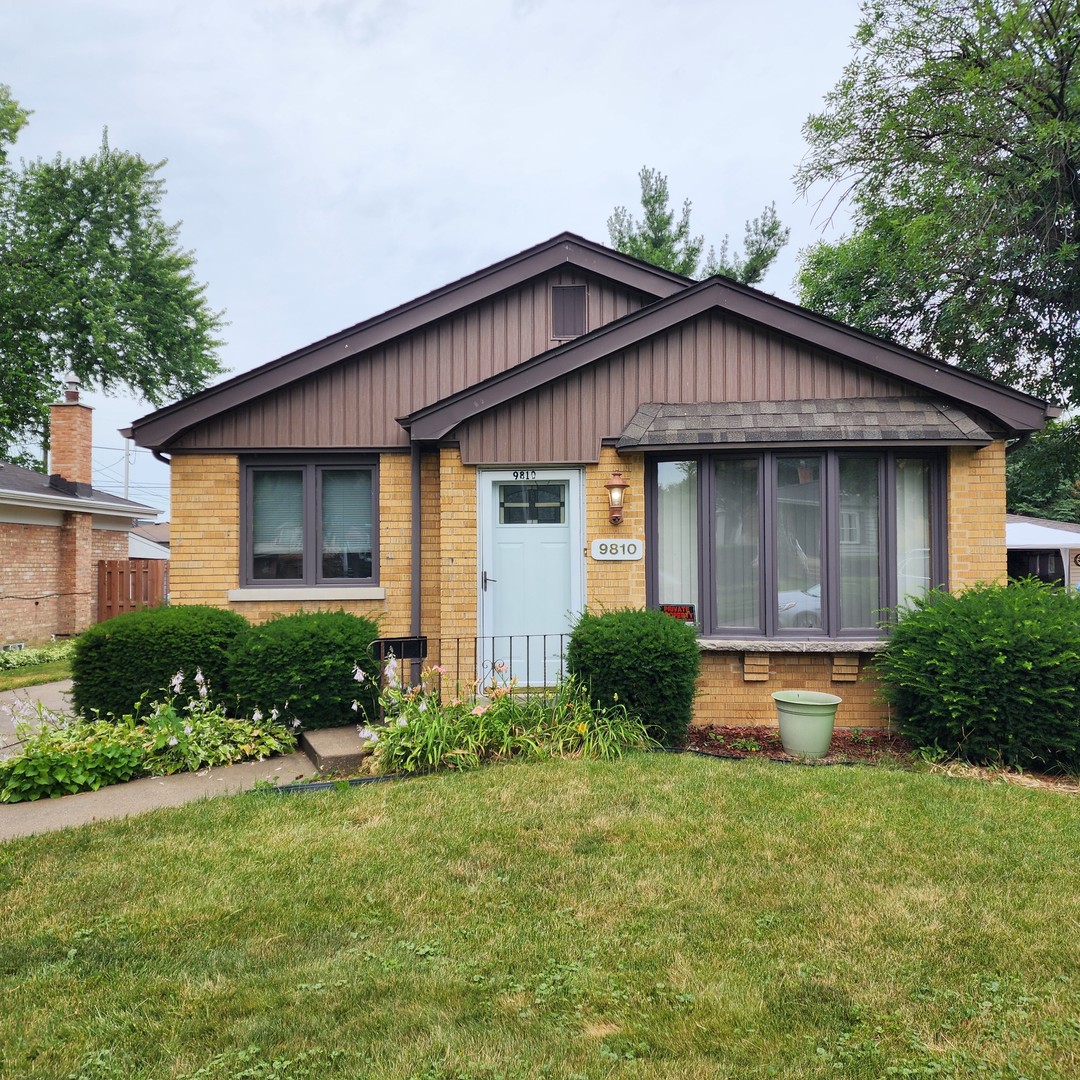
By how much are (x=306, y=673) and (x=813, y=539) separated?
5.23m

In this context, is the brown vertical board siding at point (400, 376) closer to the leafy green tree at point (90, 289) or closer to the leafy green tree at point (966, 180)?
the leafy green tree at point (966, 180)

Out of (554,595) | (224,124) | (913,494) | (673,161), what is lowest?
(554,595)

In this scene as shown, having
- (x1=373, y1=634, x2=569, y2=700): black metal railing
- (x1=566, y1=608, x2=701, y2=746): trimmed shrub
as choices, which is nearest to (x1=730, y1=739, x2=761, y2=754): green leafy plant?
(x1=566, y1=608, x2=701, y2=746): trimmed shrub

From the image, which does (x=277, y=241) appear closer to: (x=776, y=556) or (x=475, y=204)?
(x=475, y=204)

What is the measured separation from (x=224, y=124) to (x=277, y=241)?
6939mm

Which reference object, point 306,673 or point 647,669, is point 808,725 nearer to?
point 647,669

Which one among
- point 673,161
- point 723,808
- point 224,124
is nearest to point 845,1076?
point 723,808

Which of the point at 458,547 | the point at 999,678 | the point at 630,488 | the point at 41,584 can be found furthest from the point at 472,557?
the point at 41,584

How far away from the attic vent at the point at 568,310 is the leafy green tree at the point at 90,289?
1813 cm

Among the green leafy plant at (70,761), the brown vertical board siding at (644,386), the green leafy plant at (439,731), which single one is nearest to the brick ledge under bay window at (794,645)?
the green leafy plant at (439,731)

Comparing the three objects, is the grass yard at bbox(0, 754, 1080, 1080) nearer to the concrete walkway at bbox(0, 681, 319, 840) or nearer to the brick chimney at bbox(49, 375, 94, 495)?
the concrete walkway at bbox(0, 681, 319, 840)

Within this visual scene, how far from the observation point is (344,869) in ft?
12.5

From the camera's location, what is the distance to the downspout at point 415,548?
8.19m

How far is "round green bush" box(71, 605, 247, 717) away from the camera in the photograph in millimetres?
6453
